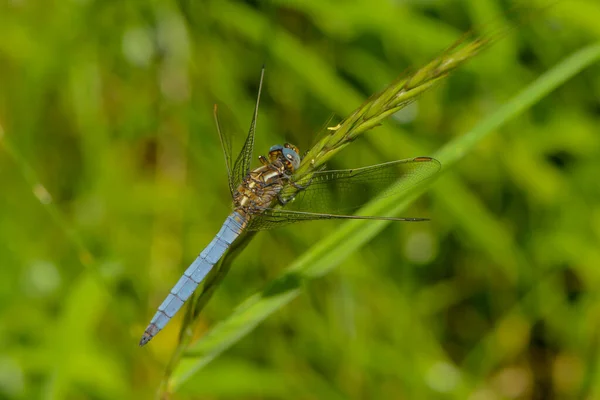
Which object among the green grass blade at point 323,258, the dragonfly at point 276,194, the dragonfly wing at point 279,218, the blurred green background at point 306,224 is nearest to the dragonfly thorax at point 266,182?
the dragonfly at point 276,194

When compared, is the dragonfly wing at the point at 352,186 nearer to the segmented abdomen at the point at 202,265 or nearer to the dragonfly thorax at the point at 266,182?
the dragonfly thorax at the point at 266,182

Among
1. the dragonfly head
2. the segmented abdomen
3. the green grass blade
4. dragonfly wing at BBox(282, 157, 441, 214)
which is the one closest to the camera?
the green grass blade

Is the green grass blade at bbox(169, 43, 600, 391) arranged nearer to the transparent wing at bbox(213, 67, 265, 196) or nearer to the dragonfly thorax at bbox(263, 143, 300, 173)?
the dragonfly thorax at bbox(263, 143, 300, 173)

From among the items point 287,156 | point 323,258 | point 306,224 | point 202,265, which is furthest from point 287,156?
point 306,224

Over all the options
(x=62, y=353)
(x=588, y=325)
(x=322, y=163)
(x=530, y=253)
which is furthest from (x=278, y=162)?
(x=588, y=325)

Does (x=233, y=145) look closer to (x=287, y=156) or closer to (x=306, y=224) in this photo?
(x=287, y=156)

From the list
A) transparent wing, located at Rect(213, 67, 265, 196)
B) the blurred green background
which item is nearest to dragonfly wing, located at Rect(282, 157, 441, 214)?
transparent wing, located at Rect(213, 67, 265, 196)

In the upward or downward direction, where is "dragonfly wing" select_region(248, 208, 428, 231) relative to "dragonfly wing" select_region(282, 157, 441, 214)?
downward
